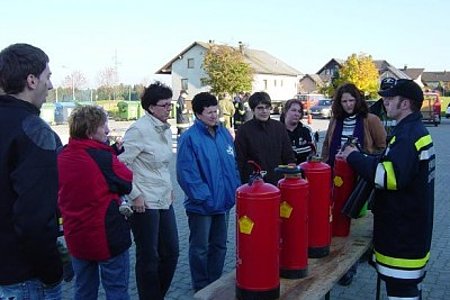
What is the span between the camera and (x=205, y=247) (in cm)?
417

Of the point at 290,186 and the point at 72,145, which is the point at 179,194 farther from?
the point at 290,186

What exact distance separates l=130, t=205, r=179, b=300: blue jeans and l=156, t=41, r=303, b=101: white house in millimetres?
44114

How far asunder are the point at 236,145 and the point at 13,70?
9.36 feet

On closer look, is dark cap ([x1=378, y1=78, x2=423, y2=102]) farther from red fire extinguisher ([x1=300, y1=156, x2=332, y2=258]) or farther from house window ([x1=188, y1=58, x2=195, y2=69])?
house window ([x1=188, y1=58, x2=195, y2=69])

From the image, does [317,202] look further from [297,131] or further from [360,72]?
[360,72]

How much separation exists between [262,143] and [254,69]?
145 ft

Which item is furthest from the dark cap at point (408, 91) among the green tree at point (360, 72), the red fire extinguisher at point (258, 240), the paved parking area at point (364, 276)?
the green tree at point (360, 72)

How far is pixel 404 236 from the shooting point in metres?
2.88

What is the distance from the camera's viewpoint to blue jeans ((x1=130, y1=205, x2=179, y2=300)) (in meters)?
3.57

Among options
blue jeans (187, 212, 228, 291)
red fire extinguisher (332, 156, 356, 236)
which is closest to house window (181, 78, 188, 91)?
blue jeans (187, 212, 228, 291)

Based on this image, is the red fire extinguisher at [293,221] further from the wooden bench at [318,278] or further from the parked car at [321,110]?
the parked car at [321,110]

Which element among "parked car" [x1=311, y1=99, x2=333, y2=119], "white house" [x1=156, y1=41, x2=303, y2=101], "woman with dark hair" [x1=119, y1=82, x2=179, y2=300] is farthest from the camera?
"white house" [x1=156, y1=41, x2=303, y2=101]

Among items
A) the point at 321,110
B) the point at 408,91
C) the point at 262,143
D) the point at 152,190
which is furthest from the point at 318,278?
the point at 321,110

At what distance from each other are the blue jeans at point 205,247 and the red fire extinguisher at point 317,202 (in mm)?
1479
